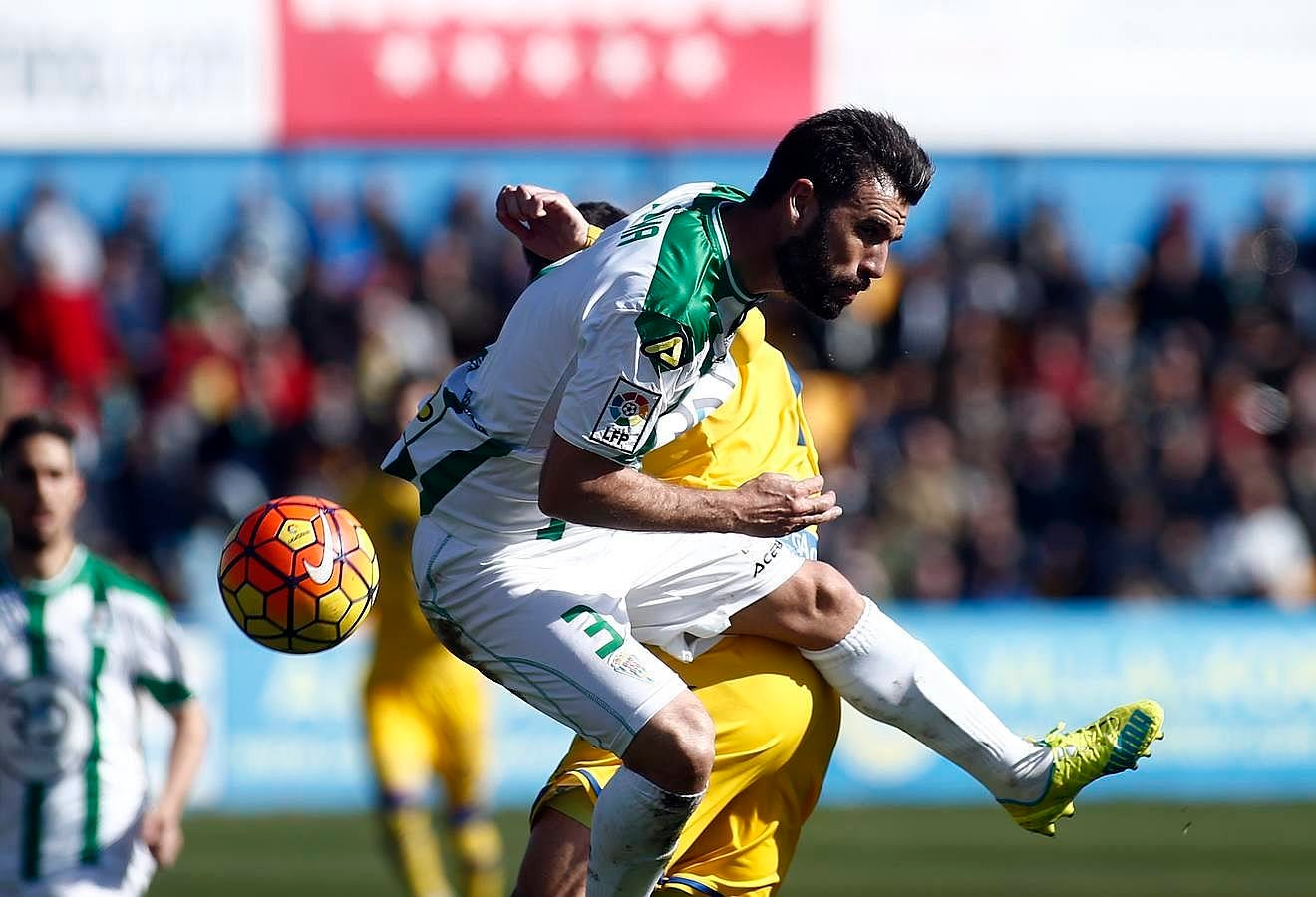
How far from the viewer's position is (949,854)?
13398mm

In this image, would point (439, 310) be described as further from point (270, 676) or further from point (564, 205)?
point (564, 205)

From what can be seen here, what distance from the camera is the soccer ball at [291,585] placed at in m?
6.06

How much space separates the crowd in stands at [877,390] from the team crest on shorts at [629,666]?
979 cm

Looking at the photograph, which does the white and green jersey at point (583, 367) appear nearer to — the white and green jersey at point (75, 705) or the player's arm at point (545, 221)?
the player's arm at point (545, 221)

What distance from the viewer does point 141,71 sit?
54.7 ft

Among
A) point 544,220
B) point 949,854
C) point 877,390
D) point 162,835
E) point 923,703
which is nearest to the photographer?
point 923,703

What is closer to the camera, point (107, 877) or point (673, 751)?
point (673, 751)

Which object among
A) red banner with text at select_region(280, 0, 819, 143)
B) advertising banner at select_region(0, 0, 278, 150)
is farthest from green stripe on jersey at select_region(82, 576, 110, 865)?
red banner with text at select_region(280, 0, 819, 143)

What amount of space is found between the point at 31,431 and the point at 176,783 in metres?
1.31

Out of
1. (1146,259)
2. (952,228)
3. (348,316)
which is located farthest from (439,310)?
(1146,259)

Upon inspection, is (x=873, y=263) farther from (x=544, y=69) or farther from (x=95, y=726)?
(x=544, y=69)

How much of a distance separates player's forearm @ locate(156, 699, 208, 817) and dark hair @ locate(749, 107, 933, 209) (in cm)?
294

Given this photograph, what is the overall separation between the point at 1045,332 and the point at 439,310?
5009 millimetres

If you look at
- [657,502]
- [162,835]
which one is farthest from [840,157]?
[162,835]
